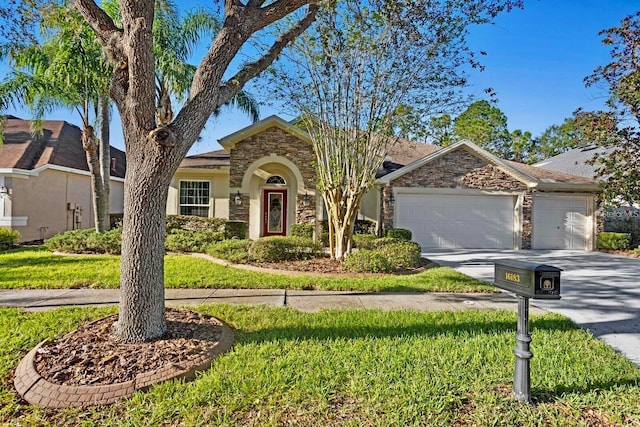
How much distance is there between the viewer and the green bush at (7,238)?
1212cm

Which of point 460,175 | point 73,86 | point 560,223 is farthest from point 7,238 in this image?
point 560,223

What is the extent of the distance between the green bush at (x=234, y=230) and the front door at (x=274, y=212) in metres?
2.10

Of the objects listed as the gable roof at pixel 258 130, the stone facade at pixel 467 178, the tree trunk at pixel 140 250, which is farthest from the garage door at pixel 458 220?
the tree trunk at pixel 140 250

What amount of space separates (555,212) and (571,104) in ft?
15.2

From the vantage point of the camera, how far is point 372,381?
10.7ft

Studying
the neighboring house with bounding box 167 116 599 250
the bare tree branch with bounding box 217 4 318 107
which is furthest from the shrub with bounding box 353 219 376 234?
the bare tree branch with bounding box 217 4 318 107

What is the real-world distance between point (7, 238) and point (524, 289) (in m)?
15.4

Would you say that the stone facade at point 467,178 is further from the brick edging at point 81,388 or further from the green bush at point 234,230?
the brick edging at point 81,388

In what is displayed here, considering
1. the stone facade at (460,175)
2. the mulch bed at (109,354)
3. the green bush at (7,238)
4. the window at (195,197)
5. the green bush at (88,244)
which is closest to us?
the mulch bed at (109,354)

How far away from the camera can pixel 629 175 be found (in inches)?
544

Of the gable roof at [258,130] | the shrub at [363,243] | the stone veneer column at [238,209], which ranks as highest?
the gable roof at [258,130]

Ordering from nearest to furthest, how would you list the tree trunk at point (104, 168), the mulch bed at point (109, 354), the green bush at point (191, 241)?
the mulch bed at point (109, 354)
the green bush at point (191, 241)
the tree trunk at point (104, 168)

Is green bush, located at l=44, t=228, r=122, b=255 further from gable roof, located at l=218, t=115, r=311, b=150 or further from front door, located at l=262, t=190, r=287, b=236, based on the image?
front door, located at l=262, t=190, r=287, b=236

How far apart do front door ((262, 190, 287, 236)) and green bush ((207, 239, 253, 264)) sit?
4.73 m
